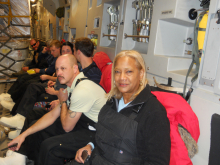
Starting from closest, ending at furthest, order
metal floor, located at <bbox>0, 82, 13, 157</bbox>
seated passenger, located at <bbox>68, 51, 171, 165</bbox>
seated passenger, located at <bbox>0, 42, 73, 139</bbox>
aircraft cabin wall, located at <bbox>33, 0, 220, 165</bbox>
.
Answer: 1. seated passenger, located at <bbox>68, 51, 171, 165</bbox>
2. aircraft cabin wall, located at <bbox>33, 0, 220, 165</bbox>
3. metal floor, located at <bbox>0, 82, 13, 157</bbox>
4. seated passenger, located at <bbox>0, 42, 73, 139</bbox>

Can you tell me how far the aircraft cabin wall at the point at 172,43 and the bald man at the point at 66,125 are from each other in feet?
2.61

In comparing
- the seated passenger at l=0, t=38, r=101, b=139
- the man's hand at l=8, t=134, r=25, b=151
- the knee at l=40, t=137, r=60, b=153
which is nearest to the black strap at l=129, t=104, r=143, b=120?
the knee at l=40, t=137, r=60, b=153

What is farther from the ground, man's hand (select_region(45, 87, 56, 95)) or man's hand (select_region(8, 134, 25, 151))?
man's hand (select_region(45, 87, 56, 95))

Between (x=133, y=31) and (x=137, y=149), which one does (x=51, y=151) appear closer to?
(x=137, y=149)

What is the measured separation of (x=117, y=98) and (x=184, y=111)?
48 cm

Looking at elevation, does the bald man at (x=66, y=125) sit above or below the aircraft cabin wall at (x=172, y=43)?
below

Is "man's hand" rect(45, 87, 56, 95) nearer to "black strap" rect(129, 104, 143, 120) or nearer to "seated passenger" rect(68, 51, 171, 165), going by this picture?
"seated passenger" rect(68, 51, 171, 165)

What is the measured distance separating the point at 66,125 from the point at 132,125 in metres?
0.78

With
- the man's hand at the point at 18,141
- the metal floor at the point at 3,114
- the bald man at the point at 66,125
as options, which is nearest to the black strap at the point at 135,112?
the bald man at the point at 66,125

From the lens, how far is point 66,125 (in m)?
1.65

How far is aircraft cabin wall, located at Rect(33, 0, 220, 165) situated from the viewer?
1419 millimetres

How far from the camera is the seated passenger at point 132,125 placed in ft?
3.30

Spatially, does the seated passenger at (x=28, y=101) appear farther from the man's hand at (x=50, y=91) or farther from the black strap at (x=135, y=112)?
the black strap at (x=135, y=112)

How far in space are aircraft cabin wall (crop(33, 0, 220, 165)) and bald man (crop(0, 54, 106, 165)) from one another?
0.80 m
